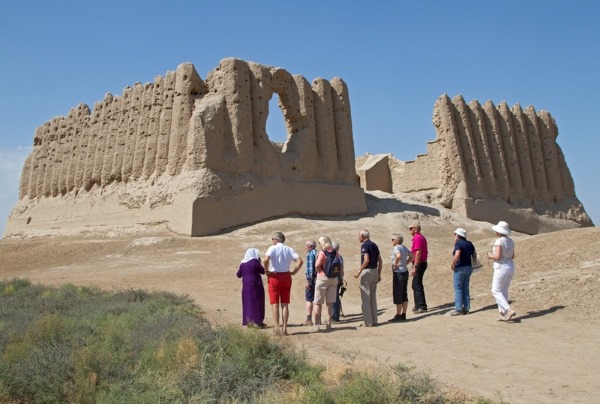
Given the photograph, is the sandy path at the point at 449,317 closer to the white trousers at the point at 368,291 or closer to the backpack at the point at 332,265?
the white trousers at the point at 368,291

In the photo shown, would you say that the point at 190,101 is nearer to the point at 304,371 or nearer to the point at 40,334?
the point at 40,334

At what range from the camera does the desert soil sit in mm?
6207

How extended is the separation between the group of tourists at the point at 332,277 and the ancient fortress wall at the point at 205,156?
1309cm

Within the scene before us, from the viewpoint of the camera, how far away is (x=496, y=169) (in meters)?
32.0

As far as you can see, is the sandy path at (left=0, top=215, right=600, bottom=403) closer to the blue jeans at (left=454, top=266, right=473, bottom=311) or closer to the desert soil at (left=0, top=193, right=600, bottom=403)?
the desert soil at (left=0, top=193, right=600, bottom=403)

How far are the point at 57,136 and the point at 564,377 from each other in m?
31.2

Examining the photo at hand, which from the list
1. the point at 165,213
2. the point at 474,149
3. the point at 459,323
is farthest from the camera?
the point at 474,149

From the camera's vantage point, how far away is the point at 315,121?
2766 centimetres

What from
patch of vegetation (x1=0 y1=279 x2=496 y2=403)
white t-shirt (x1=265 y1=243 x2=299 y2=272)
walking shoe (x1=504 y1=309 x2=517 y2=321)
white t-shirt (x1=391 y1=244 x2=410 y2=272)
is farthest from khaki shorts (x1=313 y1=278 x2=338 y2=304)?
walking shoe (x1=504 y1=309 x2=517 y2=321)

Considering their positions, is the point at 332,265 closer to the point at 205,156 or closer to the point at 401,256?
the point at 401,256

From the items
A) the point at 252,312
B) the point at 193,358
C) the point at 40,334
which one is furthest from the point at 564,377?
the point at 40,334

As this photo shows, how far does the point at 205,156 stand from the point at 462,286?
14948mm

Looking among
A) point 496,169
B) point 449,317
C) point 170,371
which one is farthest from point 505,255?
point 496,169

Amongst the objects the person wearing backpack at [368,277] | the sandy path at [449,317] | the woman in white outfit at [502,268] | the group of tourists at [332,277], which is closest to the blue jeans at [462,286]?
the group of tourists at [332,277]
